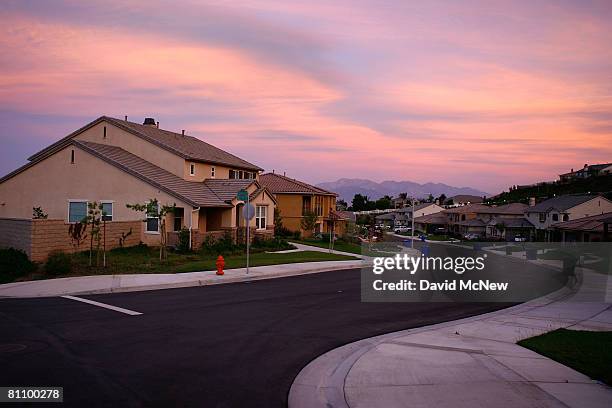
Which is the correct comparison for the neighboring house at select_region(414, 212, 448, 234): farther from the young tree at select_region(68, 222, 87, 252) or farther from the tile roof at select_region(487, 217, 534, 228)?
the young tree at select_region(68, 222, 87, 252)

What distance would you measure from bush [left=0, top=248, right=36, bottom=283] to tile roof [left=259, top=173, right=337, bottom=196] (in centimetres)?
3104

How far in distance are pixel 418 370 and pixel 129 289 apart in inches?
457

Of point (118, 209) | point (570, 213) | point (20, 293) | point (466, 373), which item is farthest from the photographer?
point (570, 213)

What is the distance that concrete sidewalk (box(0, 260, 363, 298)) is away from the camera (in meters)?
17.2

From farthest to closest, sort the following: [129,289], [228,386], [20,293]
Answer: [129,289] < [20,293] < [228,386]

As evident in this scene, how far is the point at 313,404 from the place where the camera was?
26.0 ft

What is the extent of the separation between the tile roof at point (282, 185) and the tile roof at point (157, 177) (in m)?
16.2

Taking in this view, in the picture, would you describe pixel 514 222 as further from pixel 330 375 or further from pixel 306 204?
pixel 330 375

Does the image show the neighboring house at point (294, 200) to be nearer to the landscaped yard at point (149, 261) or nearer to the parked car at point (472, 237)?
the landscaped yard at point (149, 261)

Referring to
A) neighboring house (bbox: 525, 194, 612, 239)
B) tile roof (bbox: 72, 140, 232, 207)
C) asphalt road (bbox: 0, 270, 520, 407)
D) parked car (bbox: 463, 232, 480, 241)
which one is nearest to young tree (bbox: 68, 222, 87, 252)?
tile roof (bbox: 72, 140, 232, 207)

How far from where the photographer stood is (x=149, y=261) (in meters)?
24.9

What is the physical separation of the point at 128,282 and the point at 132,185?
1394 cm

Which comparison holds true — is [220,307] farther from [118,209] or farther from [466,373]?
[118,209]

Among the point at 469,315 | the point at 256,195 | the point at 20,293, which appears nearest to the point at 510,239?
the point at 256,195
